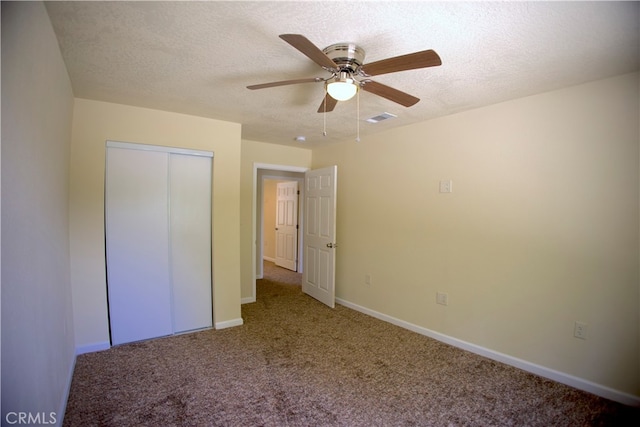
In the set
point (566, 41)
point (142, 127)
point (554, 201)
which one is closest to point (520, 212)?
point (554, 201)

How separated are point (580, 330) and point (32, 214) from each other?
367 centimetres

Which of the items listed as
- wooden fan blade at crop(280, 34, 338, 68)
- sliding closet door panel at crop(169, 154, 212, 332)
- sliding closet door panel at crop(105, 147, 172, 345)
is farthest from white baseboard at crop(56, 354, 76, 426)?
wooden fan blade at crop(280, 34, 338, 68)

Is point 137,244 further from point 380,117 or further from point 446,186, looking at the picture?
point 446,186

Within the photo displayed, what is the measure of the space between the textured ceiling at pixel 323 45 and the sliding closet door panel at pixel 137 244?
2.16ft

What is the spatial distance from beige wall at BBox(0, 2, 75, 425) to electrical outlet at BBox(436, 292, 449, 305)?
3189 mm

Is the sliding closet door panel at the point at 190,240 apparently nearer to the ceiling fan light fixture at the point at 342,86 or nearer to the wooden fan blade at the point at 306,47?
the ceiling fan light fixture at the point at 342,86

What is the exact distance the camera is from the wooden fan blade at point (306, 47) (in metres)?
1.31

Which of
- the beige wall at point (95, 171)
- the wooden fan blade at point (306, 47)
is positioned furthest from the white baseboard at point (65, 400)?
the wooden fan blade at point (306, 47)

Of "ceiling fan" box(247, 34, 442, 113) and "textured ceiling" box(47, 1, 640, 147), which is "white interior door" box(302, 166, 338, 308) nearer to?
"textured ceiling" box(47, 1, 640, 147)

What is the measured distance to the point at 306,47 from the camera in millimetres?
1415

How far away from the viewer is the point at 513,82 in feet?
7.46

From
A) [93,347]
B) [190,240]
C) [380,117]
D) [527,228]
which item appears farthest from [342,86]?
[93,347]

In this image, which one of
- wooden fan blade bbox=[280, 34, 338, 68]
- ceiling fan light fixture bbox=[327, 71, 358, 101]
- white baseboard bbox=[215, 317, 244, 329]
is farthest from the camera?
white baseboard bbox=[215, 317, 244, 329]

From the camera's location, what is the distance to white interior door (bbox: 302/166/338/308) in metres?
4.18
